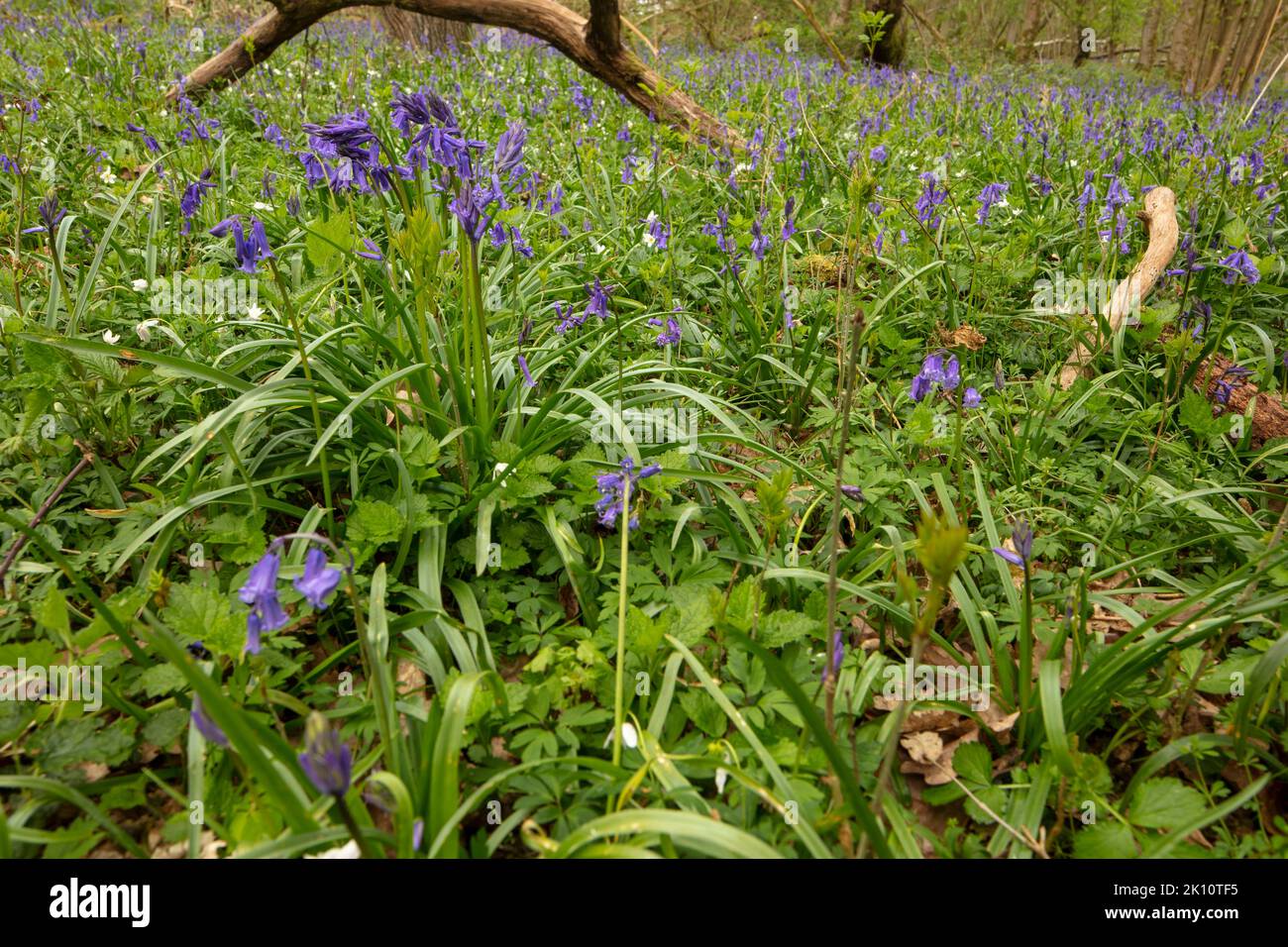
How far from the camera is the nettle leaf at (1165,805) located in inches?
54.5

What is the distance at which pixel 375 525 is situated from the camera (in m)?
1.81

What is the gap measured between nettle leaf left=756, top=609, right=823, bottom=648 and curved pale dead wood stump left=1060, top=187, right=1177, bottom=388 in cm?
193

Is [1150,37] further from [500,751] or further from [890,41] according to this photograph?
[500,751]

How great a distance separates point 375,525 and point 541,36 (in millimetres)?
5443

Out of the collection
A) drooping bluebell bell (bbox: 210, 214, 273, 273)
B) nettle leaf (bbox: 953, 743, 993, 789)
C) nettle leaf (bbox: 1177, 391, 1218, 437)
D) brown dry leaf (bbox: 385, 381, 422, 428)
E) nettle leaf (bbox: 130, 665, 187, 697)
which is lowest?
nettle leaf (bbox: 953, 743, 993, 789)

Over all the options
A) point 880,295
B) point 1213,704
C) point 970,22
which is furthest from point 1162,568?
point 970,22

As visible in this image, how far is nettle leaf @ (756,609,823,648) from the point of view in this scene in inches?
65.3

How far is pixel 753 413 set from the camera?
2912 millimetres

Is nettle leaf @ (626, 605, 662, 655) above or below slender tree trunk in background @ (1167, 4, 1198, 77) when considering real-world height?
below

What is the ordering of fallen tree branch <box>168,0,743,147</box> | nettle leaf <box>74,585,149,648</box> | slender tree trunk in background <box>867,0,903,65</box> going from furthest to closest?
slender tree trunk in background <box>867,0,903,65</box>, fallen tree branch <box>168,0,743,147</box>, nettle leaf <box>74,585,149,648</box>

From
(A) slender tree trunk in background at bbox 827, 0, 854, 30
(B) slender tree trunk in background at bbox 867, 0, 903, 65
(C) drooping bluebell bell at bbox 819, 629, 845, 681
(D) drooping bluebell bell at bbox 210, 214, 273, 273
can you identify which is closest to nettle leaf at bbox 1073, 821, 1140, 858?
(C) drooping bluebell bell at bbox 819, 629, 845, 681

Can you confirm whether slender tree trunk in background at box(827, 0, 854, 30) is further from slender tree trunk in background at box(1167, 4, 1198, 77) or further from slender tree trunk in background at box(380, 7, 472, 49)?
slender tree trunk in background at box(380, 7, 472, 49)
